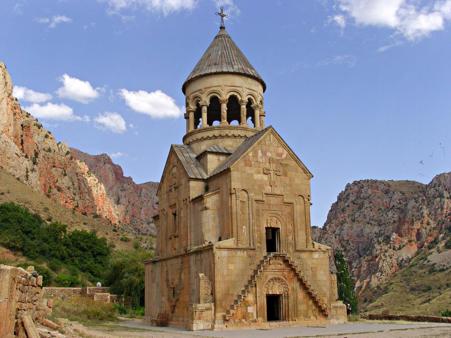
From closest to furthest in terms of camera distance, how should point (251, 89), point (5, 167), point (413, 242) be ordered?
1. point (251, 89)
2. point (5, 167)
3. point (413, 242)

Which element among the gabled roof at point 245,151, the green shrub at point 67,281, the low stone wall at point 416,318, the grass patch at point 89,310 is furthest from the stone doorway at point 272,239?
the green shrub at point 67,281

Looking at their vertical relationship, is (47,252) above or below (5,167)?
below

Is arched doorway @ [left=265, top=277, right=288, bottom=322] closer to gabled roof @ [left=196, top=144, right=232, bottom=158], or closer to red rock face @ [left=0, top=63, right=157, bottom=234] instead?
gabled roof @ [left=196, top=144, right=232, bottom=158]

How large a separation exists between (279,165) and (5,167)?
57.6 metres

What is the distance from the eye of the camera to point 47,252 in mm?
55812

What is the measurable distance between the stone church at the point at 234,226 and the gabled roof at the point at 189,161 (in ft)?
0.18

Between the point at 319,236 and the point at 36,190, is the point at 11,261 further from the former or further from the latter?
the point at 319,236

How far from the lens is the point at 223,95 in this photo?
85.3 ft

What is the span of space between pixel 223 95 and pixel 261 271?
9056mm

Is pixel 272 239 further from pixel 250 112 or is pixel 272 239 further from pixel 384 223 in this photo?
pixel 384 223

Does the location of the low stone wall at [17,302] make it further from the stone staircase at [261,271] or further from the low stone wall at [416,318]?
the low stone wall at [416,318]

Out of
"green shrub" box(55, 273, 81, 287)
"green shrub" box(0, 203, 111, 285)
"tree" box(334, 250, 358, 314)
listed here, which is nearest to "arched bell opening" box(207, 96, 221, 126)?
"tree" box(334, 250, 358, 314)

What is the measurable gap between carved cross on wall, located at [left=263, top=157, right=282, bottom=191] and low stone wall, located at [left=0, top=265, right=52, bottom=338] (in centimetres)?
1285

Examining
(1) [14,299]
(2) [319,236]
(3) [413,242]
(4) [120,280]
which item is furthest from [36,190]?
(1) [14,299]
